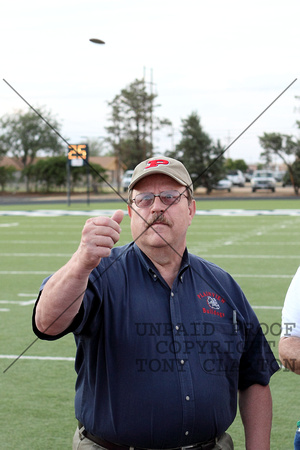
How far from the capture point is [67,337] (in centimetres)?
746

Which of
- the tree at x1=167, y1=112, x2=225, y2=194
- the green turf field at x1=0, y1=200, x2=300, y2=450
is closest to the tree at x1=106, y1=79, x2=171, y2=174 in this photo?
the tree at x1=167, y1=112, x2=225, y2=194

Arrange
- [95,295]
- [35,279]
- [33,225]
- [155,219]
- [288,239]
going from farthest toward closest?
[33,225] → [288,239] → [35,279] → [155,219] → [95,295]

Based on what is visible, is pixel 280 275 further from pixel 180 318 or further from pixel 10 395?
pixel 180 318

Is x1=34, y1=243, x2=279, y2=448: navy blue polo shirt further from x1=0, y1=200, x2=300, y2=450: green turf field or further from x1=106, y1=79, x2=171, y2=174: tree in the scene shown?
x1=106, y1=79, x2=171, y2=174: tree

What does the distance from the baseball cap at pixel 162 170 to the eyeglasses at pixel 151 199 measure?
72mm

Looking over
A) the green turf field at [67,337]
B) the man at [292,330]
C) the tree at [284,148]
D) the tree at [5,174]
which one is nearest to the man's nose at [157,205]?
the man at [292,330]

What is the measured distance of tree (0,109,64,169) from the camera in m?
74.4

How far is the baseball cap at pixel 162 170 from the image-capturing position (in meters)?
3.01

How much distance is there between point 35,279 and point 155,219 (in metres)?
8.52

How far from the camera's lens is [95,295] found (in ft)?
8.98

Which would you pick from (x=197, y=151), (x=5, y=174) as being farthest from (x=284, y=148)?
(x=5, y=174)

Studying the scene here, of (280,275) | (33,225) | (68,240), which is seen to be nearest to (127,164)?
(33,225)

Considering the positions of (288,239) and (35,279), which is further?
(288,239)

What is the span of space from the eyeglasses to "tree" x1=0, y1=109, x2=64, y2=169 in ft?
234
